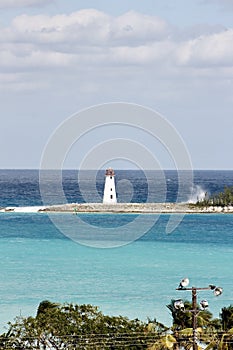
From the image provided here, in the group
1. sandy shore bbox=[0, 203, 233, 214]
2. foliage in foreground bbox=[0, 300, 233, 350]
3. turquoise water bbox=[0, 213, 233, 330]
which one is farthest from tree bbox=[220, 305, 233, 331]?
sandy shore bbox=[0, 203, 233, 214]

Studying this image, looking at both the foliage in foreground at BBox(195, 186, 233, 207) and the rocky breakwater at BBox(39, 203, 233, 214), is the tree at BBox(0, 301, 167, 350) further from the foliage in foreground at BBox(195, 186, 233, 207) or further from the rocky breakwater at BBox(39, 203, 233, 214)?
the foliage in foreground at BBox(195, 186, 233, 207)

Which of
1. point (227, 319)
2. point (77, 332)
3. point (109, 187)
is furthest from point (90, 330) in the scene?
point (109, 187)

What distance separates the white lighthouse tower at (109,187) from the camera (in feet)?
193

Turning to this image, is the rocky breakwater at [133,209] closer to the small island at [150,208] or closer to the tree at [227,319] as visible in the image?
the small island at [150,208]

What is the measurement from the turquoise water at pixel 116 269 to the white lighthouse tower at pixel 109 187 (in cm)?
340

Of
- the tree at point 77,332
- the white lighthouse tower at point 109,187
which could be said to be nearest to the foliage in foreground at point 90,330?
the tree at point 77,332

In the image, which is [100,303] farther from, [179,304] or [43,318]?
[179,304]

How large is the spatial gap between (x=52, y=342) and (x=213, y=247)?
30743 millimetres

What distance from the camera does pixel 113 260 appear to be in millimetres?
40219

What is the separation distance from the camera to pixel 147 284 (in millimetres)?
31625

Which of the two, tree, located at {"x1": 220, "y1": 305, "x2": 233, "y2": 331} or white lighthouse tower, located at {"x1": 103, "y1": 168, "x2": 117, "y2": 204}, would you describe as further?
white lighthouse tower, located at {"x1": 103, "y1": 168, "x2": 117, "y2": 204}

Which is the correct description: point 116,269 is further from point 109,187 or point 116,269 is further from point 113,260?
point 109,187

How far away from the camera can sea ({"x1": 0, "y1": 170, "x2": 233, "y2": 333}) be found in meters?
28.0

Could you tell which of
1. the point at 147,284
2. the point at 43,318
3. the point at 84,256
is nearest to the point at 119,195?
the point at 84,256
